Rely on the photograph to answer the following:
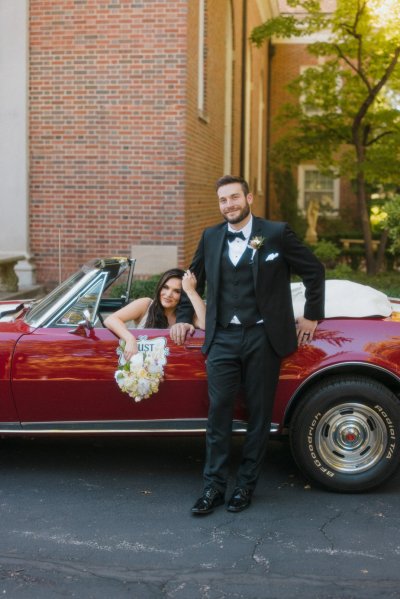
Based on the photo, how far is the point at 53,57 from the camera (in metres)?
12.5

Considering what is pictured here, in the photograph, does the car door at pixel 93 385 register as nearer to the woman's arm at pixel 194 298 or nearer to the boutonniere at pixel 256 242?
the woman's arm at pixel 194 298

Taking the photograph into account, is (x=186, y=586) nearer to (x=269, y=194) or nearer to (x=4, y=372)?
(x=4, y=372)

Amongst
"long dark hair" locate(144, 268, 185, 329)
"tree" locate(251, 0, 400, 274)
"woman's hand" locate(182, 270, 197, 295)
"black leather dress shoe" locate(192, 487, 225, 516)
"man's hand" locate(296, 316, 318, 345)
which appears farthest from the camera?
"tree" locate(251, 0, 400, 274)

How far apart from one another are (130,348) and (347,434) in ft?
4.51

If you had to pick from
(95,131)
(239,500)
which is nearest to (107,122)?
(95,131)

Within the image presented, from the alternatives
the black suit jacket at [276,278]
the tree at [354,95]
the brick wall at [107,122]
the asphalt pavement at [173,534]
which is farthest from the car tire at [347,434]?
the tree at [354,95]

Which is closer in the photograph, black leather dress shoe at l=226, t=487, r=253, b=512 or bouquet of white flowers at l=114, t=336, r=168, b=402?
black leather dress shoe at l=226, t=487, r=253, b=512

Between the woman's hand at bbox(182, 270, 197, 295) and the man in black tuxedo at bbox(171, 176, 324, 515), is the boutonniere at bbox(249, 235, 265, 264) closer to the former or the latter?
the man in black tuxedo at bbox(171, 176, 324, 515)

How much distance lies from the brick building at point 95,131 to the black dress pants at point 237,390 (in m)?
7.54

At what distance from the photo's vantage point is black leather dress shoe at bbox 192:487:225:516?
479 cm

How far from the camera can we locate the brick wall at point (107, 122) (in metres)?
12.2

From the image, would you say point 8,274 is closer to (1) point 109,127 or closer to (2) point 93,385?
(1) point 109,127

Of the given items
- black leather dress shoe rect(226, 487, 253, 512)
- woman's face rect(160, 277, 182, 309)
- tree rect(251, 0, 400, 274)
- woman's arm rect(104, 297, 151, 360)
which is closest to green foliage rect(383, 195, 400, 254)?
tree rect(251, 0, 400, 274)

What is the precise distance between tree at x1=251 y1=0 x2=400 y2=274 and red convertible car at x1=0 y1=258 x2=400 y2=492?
10769 mm
